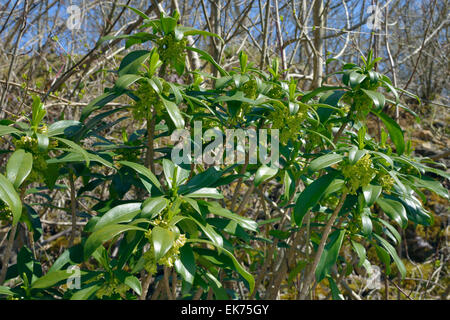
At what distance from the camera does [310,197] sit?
4.51 feet

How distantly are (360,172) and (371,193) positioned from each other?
82mm

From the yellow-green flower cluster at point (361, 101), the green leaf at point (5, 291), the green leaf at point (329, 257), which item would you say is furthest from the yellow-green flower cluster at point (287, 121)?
the green leaf at point (5, 291)

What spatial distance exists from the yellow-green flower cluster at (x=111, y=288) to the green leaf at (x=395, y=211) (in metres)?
0.97

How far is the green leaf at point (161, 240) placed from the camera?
3.40 ft

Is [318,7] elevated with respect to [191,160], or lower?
elevated

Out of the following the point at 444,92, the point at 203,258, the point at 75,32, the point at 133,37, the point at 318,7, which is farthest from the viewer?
the point at 444,92

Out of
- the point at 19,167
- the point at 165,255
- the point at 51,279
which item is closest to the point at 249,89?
the point at 165,255

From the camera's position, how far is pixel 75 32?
3.46 m

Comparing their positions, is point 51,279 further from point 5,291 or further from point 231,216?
point 231,216

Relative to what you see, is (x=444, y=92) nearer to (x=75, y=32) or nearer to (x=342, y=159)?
(x=75, y=32)

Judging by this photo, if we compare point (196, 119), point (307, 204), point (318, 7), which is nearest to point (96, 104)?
point (196, 119)

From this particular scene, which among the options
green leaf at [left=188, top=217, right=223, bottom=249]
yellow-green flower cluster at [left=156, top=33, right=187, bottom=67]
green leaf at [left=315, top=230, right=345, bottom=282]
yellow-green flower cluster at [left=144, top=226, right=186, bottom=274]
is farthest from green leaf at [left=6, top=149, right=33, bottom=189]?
green leaf at [left=315, top=230, right=345, bottom=282]

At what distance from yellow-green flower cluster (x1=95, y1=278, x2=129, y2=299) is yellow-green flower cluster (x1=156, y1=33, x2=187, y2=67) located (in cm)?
83
